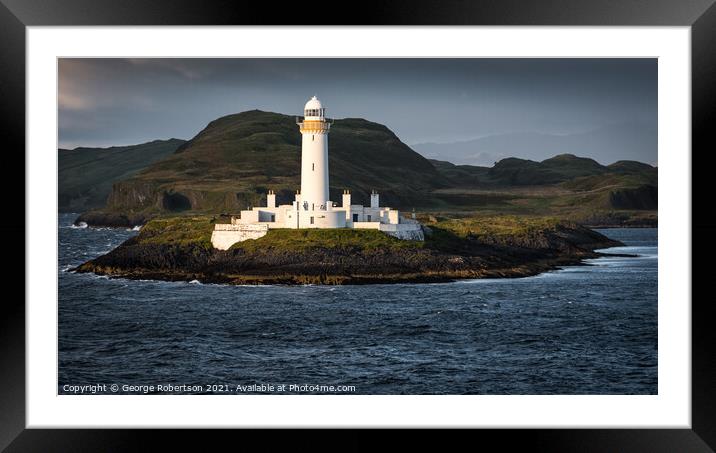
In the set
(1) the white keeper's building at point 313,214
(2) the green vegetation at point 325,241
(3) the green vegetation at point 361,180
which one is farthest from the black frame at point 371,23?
(3) the green vegetation at point 361,180

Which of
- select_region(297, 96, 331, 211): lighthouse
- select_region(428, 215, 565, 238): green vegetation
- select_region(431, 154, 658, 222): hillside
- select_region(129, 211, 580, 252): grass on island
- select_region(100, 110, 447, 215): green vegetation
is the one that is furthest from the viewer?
select_region(100, 110, 447, 215): green vegetation

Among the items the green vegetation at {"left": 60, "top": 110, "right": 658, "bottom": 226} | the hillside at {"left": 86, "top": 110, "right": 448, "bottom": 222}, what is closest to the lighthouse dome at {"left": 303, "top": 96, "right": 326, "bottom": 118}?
the green vegetation at {"left": 60, "top": 110, "right": 658, "bottom": 226}

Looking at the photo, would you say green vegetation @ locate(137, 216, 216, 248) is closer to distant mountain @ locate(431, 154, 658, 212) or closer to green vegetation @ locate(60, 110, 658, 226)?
green vegetation @ locate(60, 110, 658, 226)

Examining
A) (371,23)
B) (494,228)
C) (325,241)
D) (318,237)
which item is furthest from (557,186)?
(371,23)

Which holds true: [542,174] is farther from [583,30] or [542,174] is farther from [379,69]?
[583,30]

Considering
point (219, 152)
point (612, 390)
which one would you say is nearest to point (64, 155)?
point (219, 152)

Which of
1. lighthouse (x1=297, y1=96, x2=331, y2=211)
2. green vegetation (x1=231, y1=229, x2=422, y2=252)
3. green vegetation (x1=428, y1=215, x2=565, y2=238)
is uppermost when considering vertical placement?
lighthouse (x1=297, y1=96, x2=331, y2=211)
